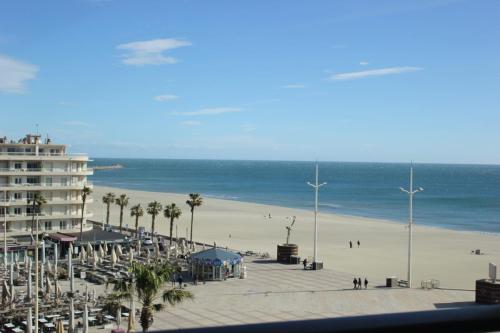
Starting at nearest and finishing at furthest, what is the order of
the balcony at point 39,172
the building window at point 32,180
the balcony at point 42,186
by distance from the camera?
the balcony at point 42,186 → the balcony at point 39,172 → the building window at point 32,180

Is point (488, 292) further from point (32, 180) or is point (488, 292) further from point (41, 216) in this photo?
point (32, 180)

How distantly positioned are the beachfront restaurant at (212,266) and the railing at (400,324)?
35109 mm

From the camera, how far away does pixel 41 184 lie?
50.8 m

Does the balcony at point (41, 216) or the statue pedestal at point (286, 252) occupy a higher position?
the balcony at point (41, 216)

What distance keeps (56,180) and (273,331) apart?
5259cm

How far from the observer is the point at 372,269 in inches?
1679

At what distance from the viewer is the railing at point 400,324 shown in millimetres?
1777

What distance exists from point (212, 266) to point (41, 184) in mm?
21306

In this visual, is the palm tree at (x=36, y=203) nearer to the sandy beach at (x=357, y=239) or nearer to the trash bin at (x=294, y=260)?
the sandy beach at (x=357, y=239)

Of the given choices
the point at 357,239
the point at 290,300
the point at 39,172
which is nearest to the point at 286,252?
the point at 290,300

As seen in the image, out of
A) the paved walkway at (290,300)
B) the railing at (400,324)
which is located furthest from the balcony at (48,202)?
the railing at (400,324)

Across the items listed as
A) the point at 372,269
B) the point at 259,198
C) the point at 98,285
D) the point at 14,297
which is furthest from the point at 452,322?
the point at 259,198

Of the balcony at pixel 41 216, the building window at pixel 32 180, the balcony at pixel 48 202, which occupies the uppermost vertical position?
the building window at pixel 32 180

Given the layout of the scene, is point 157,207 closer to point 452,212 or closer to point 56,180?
point 56,180
